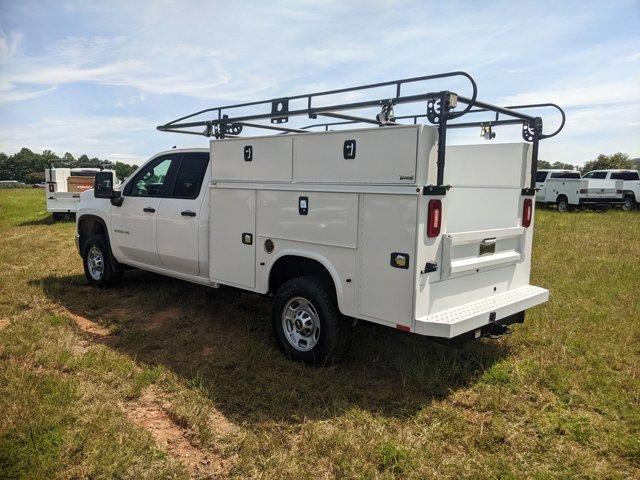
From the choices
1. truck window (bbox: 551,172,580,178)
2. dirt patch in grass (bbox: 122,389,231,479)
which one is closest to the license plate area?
dirt patch in grass (bbox: 122,389,231,479)

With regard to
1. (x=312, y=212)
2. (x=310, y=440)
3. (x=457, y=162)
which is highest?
(x=457, y=162)

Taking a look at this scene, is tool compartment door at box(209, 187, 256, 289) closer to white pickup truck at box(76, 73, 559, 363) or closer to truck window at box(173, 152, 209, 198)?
white pickup truck at box(76, 73, 559, 363)

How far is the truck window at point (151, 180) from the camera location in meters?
6.33

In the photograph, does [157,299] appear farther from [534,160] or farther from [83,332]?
[534,160]

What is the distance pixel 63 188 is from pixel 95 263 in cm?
1011

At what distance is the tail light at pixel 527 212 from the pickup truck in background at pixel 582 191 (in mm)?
18465

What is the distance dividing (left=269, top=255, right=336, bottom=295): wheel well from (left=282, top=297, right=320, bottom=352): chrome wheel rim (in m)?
0.28

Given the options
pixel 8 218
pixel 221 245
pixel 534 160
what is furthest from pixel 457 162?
pixel 8 218

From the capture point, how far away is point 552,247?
436 inches

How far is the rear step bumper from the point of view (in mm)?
3727

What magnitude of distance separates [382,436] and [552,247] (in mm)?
8980

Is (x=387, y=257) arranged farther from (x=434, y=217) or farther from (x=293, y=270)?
(x=293, y=270)

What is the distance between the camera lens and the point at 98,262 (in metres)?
7.47

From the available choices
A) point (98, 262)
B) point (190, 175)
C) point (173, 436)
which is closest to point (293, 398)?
point (173, 436)
